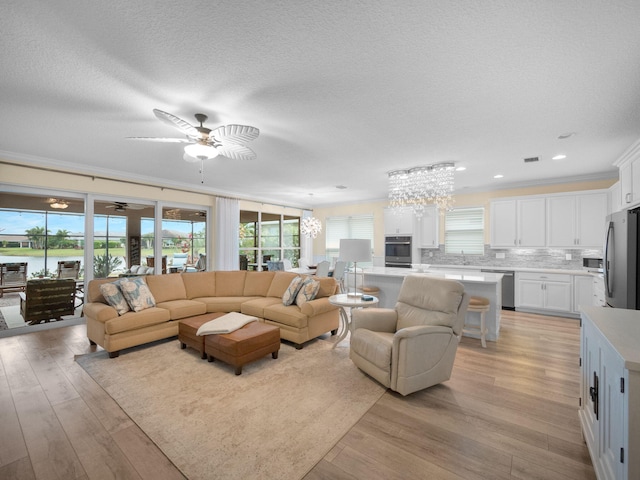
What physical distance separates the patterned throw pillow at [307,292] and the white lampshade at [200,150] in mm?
2175

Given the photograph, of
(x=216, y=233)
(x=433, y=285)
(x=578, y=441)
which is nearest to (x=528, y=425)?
(x=578, y=441)

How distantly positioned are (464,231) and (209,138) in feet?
19.5

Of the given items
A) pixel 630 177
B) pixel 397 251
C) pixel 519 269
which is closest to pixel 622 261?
pixel 630 177

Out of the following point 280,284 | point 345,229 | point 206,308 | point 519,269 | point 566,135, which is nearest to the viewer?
point 566,135

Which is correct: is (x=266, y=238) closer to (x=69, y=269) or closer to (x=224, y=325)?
(x=69, y=269)

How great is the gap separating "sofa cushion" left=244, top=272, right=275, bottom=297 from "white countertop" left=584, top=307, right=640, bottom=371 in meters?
4.17

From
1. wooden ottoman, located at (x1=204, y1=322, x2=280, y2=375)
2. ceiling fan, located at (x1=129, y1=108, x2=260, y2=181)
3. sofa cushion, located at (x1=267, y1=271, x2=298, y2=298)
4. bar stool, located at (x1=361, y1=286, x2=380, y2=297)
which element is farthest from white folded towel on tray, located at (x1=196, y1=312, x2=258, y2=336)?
bar stool, located at (x1=361, y1=286, x2=380, y2=297)

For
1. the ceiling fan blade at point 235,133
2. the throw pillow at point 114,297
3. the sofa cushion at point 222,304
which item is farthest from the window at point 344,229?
the ceiling fan blade at point 235,133

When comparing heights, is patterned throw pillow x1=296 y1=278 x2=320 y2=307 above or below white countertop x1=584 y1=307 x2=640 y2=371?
below

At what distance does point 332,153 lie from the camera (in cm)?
407

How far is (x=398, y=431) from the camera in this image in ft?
6.84

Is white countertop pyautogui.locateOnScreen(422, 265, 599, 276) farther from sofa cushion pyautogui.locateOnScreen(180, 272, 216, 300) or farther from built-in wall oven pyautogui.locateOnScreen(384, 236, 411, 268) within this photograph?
sofa cushion pyautogui.locateOnScreen(180, 272, 216, 300)

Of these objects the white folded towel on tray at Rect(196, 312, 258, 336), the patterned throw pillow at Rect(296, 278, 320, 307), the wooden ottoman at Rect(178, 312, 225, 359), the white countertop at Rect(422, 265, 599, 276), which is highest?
the white countertop at Rect(422, 265, 599, 276)

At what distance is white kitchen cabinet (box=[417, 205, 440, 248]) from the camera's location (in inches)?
267
